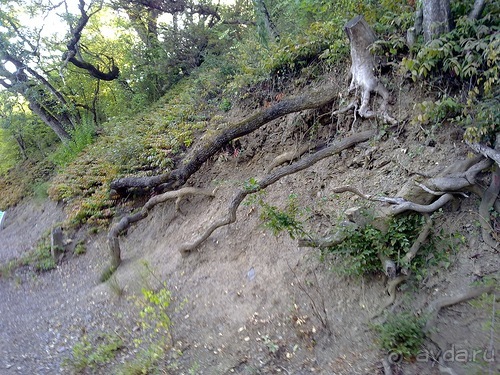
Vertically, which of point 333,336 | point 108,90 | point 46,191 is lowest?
point 333,336

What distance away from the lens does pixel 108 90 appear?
54.5 feet

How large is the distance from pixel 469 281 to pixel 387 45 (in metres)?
3.89

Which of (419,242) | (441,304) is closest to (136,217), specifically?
(419,242)

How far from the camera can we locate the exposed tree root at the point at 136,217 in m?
8.02

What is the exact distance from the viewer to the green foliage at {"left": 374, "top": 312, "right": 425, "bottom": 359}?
3.73 m

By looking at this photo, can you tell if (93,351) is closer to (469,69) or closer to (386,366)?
(386,366)

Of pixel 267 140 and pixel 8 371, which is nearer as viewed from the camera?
pixel 8 371

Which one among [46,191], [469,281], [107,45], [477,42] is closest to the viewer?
[469,281]

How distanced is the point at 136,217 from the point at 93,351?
335 cm

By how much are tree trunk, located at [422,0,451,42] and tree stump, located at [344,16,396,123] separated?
925 millimetres

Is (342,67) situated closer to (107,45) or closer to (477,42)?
(477,42)

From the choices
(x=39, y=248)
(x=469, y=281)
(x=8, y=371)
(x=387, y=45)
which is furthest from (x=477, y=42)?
(x=39, y=248)

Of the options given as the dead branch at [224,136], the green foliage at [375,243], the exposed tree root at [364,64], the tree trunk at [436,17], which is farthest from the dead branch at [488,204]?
the dead branch at [224,136]

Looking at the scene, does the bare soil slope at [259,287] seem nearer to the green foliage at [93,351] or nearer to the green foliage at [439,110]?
the green foliage at [93,351]
